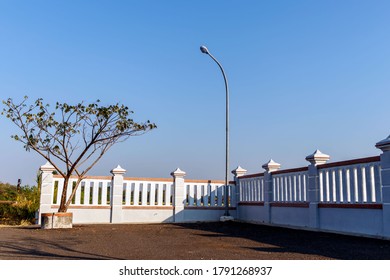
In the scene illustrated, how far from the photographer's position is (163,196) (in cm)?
1703

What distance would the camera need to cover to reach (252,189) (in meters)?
16.5

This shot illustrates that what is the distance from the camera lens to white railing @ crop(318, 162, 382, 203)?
32.1ft

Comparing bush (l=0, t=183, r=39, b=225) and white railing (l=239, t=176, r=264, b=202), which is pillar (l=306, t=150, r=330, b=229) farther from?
bush (l=0, t=183, r=39, b=225)

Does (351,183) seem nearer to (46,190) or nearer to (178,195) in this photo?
(178,195)

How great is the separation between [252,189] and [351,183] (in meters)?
6.24

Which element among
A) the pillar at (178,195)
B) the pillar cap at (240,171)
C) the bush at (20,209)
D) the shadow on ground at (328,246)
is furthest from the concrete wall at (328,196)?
the bush at (20,209)

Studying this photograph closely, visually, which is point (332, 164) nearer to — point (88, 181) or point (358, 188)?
point (358, 188)

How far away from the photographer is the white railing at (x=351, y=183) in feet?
32.1

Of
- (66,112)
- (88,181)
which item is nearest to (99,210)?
(88,181)

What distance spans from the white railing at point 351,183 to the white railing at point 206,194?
6442mm

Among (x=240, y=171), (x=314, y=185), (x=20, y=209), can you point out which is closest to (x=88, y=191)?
(x=20, y=209)

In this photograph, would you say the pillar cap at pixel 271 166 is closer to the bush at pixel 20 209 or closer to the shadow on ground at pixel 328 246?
the shadow on ground at pixel 328 246

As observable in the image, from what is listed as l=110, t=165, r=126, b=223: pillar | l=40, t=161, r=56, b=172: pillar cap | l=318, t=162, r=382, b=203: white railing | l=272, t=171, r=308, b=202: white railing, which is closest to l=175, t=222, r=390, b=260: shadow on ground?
l=318, t=162, r=382, b=203: white railing

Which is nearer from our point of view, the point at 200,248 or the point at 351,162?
the point at 200,248
